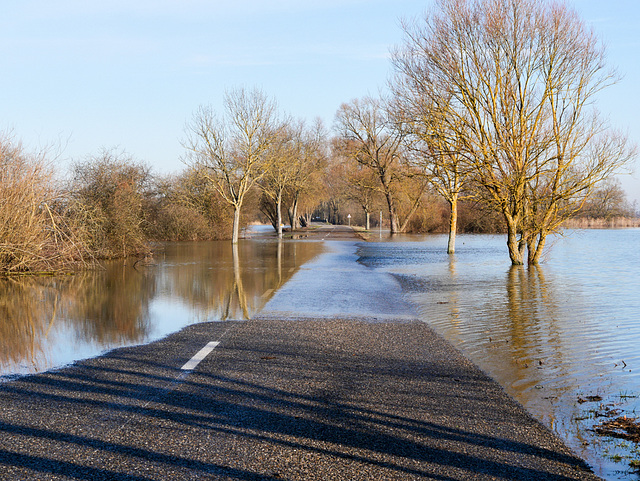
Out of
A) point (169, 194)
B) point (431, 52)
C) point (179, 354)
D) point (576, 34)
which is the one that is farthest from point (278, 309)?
point (169, 194)

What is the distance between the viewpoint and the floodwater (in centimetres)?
830

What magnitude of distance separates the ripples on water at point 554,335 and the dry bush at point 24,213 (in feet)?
35.7

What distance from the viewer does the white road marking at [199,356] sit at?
22.4 feet

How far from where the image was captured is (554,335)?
9641 mm

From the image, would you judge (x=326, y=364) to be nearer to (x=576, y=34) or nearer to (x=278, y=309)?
(x=278, y=309)

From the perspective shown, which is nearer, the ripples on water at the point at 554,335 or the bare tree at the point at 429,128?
the ripples on water at the point at 554,335

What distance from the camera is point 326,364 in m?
7.02

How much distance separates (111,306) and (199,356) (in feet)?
19.3

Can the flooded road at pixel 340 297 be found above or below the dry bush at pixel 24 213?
below

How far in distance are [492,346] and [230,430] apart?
5101mm

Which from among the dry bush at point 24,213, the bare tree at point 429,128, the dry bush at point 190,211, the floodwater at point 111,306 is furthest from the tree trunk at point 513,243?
the dry bush at point 190,211

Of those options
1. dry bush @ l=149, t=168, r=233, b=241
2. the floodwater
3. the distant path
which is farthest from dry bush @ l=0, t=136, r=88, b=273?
dry bush @ l=149, t=168, r=233, b=241

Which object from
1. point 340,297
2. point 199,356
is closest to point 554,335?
point 340,297

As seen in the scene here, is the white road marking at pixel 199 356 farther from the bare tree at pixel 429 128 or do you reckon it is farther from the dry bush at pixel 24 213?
the bare tree at pixel 429 128
